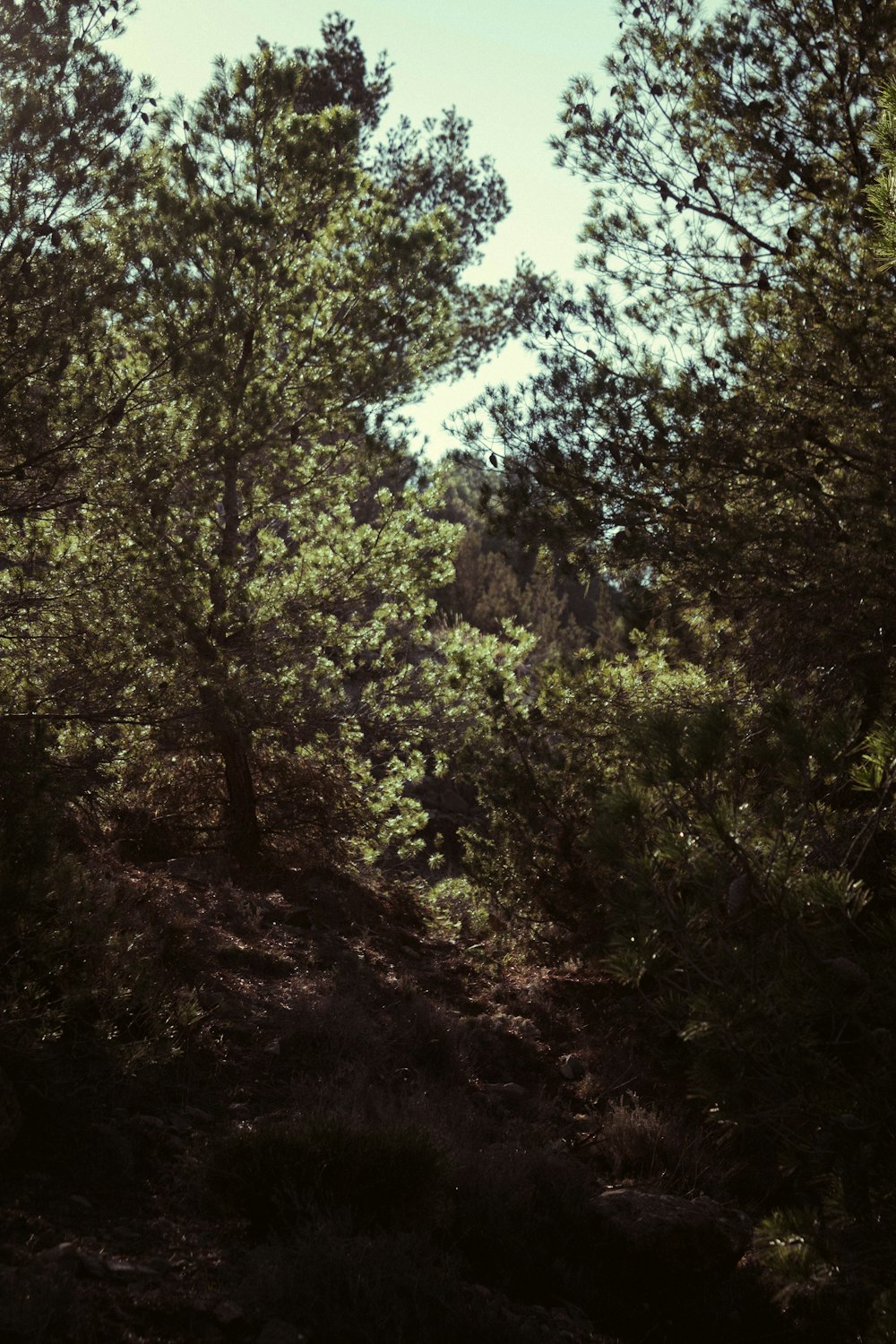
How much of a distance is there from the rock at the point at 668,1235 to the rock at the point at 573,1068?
2.00 meters

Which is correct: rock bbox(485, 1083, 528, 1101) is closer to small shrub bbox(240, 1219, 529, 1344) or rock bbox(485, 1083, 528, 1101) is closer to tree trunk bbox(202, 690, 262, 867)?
small shrub bbox(240, 1219, 529, 1344)

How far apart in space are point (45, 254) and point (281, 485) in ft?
12.5

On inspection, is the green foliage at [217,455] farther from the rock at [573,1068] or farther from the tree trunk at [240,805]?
the rock at [573,1068]

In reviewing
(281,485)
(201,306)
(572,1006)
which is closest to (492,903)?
(572,1006)

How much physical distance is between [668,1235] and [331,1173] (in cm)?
162

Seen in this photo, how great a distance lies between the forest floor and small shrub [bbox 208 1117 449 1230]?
1 cm

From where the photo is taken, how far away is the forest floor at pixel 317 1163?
387 centimetres

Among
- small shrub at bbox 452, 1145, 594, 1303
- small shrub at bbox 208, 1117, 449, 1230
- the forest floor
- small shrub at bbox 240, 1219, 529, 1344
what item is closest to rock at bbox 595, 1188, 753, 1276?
the forest floor

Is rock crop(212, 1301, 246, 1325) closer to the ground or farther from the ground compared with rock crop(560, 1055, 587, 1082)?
farther from the ground

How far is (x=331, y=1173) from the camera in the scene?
4.67 m

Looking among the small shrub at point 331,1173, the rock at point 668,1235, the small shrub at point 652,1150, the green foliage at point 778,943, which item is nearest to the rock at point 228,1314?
the small shrub at point 331,1173

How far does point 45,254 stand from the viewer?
6773 mm

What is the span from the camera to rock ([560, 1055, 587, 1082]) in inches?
291

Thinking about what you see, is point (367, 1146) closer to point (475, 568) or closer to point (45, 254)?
point (45, 254)
